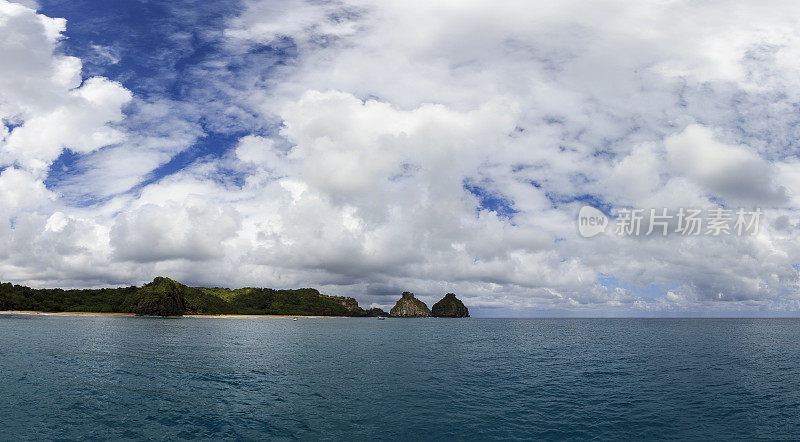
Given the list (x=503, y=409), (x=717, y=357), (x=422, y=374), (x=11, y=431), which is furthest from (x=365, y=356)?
(x=717, y=357)

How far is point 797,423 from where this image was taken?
40.4 metres

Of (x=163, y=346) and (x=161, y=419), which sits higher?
(x=161, y=419)

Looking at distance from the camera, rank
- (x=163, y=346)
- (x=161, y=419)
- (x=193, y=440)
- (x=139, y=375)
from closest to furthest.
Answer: (x=193, y=440) → (x=161, y=419) → (x=139, y=375) → (x=163, y=346)

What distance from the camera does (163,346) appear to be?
100 metres

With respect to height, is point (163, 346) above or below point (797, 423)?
below

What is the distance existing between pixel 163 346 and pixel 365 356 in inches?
2083

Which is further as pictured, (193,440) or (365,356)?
(365,356)

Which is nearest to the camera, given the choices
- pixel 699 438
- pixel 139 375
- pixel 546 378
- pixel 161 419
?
pixel 699 438

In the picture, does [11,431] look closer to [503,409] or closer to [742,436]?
[503,409]

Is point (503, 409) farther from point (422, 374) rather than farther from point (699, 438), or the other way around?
point (422, 374)

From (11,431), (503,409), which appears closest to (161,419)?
(11,431)

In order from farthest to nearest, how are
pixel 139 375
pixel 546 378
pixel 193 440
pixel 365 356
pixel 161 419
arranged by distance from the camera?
pixel 365 356, pixel 546 378, pixel 139 375, pixel 161 419, pixel 193 440

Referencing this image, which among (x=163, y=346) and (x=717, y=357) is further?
(x=163, y=346)

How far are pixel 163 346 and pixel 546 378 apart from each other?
91446mm
